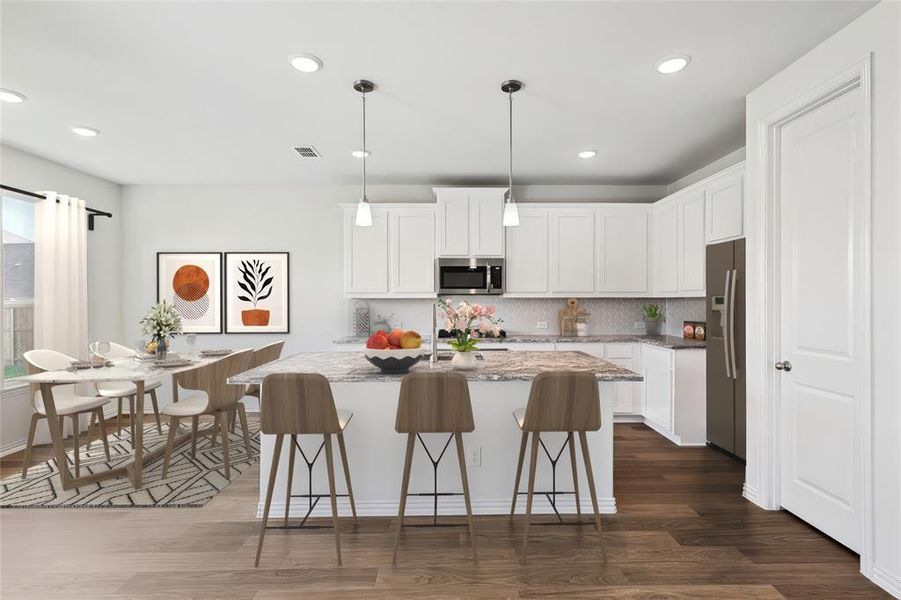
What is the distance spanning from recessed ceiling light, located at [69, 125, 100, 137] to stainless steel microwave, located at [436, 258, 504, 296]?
3.20 metres

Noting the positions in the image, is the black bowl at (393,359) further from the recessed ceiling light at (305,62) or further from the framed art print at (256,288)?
the framed art print at (256,288)

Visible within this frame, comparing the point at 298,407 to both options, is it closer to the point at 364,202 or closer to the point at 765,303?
the point at 364,202

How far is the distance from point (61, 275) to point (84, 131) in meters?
1.52

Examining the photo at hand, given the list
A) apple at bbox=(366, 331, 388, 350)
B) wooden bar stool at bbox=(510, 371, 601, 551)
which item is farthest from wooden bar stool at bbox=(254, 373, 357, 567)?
wooden bar stool at bbox=(510, 371, 601, 551)

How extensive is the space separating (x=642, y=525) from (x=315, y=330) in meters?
4.07

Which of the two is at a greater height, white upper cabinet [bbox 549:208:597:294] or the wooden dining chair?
white upper cabinet [bbox 549:208:597:294]

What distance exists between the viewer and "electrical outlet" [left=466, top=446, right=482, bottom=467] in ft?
9.23

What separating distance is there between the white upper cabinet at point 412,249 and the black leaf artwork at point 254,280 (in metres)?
1.56

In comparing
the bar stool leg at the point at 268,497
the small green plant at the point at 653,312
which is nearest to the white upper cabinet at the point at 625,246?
the small green plant at the point at 653,312

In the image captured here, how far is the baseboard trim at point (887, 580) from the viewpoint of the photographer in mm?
1988

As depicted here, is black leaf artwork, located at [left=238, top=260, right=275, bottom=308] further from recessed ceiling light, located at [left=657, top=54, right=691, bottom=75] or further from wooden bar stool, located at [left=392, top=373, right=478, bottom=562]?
recessed ceiling light, located at [left=657, top=54, right=691, bottom=75]

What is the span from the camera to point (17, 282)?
415 centimetres

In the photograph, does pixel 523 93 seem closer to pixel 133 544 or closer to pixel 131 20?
pixel 131 20

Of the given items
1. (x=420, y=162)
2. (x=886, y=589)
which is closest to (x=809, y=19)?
(x=886, y=589)
